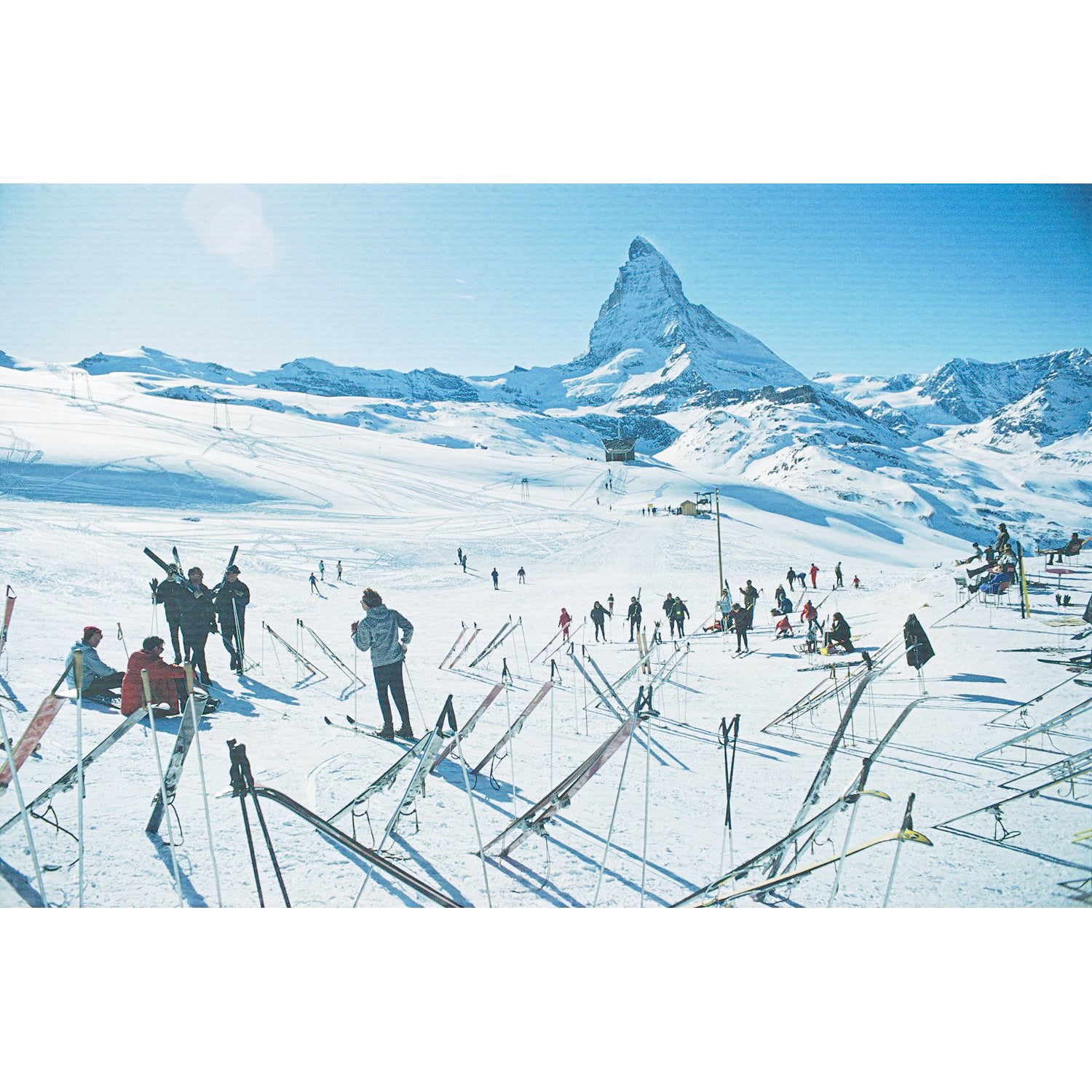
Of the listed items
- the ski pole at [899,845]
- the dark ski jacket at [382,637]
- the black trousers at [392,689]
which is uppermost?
the dark ski jacket at [382,637]

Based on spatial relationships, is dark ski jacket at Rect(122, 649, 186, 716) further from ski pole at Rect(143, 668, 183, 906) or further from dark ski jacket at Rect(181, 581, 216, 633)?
dark ski jacket at Rect(181, 581, 216, 633)

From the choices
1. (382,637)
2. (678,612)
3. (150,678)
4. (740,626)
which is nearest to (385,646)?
(382,637)

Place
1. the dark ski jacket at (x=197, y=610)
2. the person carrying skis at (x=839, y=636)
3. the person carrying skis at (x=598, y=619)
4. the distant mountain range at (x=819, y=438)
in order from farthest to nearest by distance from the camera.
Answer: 1. the distant mountain range at (x=819, y=438)
2. the person carrying skis at (x=598, y=619)
3. the person carrying skis at (x=839, y=636)
4. the dark ski jacket at (x=197, y=610)

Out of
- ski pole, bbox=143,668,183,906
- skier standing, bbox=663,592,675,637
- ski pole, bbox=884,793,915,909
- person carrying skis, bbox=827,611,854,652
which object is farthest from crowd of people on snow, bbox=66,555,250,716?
skier standing, bbox=663,592,675,637

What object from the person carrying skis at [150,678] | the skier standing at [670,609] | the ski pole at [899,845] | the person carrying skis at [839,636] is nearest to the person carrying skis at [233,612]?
the person carrying skis at [150,678]

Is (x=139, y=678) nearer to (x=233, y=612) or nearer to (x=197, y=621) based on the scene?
(x=197, y=621)

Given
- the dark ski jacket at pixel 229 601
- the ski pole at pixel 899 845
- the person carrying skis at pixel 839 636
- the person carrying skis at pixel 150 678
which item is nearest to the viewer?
the ski pole at pixel 899 845

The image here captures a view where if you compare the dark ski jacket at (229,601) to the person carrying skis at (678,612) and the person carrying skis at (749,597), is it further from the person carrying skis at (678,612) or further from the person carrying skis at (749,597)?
the person carrying skis at (749,597)
